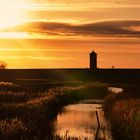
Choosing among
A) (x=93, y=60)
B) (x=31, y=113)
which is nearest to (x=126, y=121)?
(x=31, y=113)

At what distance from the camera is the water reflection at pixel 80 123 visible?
27.0 m

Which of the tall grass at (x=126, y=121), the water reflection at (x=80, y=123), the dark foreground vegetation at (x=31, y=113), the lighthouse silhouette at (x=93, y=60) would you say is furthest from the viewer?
the lighthouse silhouette at (x=93, y=60)

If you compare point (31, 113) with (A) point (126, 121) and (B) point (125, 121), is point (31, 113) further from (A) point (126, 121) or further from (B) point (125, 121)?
(A) point (126, 121)

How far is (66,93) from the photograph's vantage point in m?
50.2

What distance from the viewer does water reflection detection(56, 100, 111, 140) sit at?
27.0 meters

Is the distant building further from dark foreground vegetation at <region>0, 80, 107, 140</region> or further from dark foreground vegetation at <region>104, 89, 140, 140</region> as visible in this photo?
dark foreground vegetation at <region>104, 89, 140, 140</region>

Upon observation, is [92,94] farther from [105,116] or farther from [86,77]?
[86,77]

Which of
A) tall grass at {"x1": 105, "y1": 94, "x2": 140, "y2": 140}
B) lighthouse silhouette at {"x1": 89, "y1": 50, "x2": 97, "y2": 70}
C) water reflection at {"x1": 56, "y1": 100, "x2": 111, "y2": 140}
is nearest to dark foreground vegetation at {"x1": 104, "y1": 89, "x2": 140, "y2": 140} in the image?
tall grass at {"x1": 105, "y1": 94, "x2": 140, "y2": 140}

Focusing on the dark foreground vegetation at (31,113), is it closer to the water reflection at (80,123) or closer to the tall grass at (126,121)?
the water reflection at (80,123)

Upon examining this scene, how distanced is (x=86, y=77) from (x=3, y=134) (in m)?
61.6

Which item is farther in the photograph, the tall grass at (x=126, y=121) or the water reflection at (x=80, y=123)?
the water reflection at (x=80, y=123)

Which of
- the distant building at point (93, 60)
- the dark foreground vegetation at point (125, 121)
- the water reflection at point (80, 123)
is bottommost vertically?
the water reflection at point (80, 123)

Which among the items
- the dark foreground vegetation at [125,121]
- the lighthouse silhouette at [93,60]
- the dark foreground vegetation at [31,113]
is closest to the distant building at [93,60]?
the lighthouse silhouette at [93,60]

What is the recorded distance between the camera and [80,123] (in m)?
32.7
